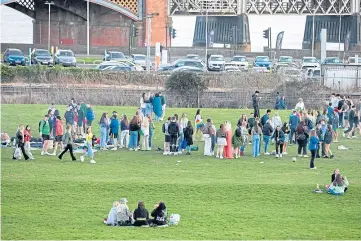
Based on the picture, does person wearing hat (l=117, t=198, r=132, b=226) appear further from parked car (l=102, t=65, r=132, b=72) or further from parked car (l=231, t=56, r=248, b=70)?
parked car (l=231, t=56, r=248, b=70)

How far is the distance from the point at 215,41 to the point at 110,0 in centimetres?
1355

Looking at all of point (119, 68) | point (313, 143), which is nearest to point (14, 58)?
point (119, 68)

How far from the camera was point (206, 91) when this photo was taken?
62406 millimetres

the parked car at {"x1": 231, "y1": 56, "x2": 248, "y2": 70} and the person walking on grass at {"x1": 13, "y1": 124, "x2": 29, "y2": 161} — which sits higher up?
the parked car at {"x1": 231, "y1": 56, "x2": 248, "y2": 70}

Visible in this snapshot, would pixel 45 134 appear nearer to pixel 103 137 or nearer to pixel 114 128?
pixel 103 137

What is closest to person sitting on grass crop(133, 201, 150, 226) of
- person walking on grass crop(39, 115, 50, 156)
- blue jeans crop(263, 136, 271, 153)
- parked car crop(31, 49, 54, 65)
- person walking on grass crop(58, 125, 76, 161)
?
person walking on grass crop(58, 125, 76, 161)

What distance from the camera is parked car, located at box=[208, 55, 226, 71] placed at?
75750 mm

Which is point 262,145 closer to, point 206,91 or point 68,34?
point 206,91

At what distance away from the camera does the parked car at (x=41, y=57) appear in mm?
73981

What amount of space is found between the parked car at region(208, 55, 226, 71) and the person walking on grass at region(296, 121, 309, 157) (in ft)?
101

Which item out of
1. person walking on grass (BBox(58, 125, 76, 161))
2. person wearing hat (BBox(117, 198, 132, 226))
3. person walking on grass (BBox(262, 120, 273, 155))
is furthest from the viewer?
person walking on grass (BBox(262, 120, 273, 155))

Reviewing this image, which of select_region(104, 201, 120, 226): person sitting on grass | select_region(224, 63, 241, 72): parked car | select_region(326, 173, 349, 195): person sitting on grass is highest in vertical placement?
select_region(224, 63, 241, 72): parked car

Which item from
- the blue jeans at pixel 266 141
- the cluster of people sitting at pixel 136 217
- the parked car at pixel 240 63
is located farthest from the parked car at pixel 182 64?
the cluster of people sitting at pixel 136 217

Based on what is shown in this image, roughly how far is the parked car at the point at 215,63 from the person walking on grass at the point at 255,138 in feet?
101
